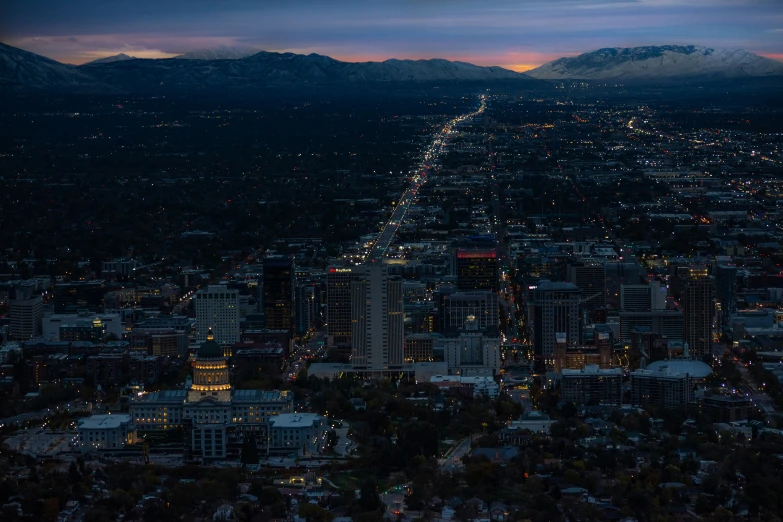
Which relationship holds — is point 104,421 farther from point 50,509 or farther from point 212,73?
point 212,73

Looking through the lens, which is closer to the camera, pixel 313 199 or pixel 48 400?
pixel 48 400

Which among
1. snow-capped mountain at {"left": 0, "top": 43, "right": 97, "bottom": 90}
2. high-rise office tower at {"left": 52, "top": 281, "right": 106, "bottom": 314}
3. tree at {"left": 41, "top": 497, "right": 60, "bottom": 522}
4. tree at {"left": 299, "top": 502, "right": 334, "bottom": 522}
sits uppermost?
snow-capped mountain at {"left": 0, "top": 43, "right": 97, "bottom": 90}

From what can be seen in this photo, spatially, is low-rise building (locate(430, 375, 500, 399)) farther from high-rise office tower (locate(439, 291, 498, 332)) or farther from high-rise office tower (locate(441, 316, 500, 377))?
high-rise office tower (locate(439, 291, 498, 332))

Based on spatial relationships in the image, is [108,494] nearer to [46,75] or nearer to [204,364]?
[204,364]

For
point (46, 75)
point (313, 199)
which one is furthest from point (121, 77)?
point (313, 199)

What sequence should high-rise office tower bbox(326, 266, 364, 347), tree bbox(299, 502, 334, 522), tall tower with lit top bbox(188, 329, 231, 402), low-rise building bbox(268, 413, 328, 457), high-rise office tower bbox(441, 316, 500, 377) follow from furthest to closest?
high-rise office tower bbox(326, 266, 364, 347) → high-rise office tower bbox(441, 316, 500, 377) → tall tower with lit top bbox(188, 329, 231, 402) → low-rise building bbox(268, 413, 328, 457) → tree bbox(299, 502, 334, 522)

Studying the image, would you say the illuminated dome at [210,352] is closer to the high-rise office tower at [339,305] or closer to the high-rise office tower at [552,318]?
the high-rise office tower at [339,305]

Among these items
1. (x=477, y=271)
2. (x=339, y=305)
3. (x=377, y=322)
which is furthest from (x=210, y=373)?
(x=477, y=271)

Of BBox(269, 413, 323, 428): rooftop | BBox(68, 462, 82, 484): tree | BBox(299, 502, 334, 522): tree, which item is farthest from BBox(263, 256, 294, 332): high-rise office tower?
BBox(299, 502, 334, 522): tree
